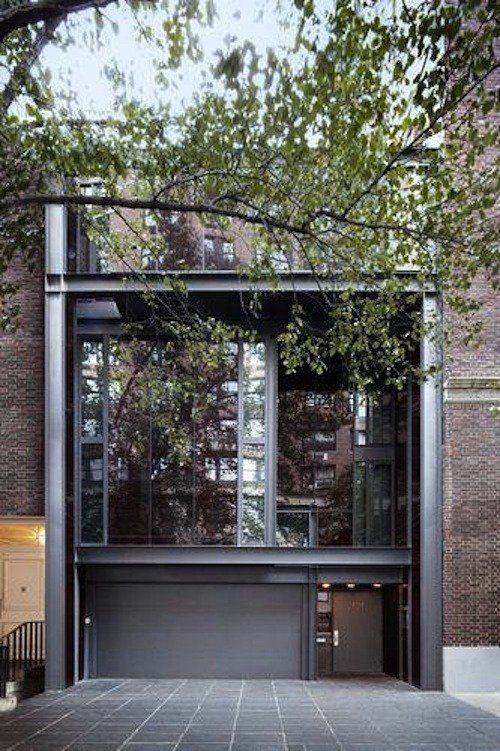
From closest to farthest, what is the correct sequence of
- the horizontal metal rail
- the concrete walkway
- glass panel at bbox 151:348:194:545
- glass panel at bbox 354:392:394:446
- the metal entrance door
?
1. the concrete walkway
2. the horizontal metal rail
3. glass panel at bbox 151:348:194:545
4. glass panel at bbox 354:392:394:446
5. the metal entrance door

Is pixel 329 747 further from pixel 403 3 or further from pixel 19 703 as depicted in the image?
pixel 403 3

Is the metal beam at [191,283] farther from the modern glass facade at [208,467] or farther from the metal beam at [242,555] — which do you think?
the metal beam at [242,555]

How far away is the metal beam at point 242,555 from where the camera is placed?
1923cm

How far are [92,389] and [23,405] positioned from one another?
142 cm

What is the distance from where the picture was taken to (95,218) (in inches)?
608

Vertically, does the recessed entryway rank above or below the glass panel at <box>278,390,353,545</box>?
below

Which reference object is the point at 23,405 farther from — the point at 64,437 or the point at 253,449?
the point at 253,449

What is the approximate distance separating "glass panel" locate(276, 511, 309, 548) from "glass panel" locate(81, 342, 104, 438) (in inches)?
162

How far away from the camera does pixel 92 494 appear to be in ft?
63.8

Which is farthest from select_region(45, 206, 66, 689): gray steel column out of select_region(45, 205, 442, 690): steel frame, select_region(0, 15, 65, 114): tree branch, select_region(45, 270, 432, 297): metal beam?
select_region(0, 15, 65, 114): tree branch

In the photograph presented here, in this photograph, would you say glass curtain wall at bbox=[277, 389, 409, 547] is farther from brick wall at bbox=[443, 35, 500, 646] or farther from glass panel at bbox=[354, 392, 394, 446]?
brick wall at bbox=[443, 35, 500, 646]

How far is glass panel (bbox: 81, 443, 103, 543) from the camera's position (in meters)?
19.4

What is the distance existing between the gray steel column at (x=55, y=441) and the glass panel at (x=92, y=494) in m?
0.96

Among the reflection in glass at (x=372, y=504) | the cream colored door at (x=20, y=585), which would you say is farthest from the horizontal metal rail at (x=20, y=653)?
the reflection in glass at (x=372, y=504)
